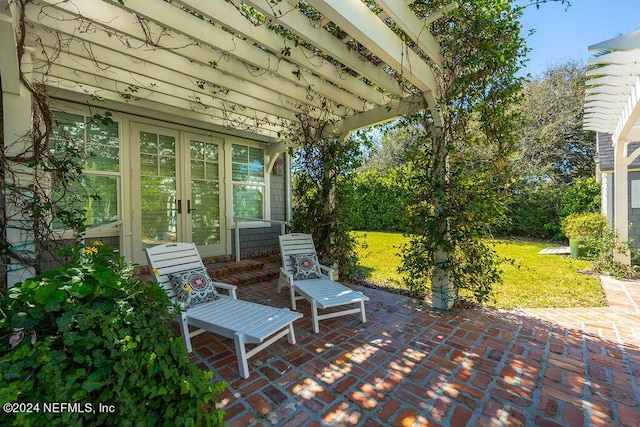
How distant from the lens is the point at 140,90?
3971mm

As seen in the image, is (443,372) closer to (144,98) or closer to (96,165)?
(144,98)

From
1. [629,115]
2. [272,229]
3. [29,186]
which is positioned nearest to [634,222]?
Result: [629,115]

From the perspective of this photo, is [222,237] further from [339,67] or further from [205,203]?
[339,67]

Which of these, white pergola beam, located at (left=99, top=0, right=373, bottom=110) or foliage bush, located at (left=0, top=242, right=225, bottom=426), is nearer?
foliage bush, located at (left=0, top=242, right=225, bottom=426)

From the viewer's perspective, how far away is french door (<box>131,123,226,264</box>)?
192 inches

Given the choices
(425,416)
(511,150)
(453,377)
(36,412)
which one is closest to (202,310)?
(36,412)

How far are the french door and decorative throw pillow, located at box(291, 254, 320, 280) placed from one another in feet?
7.72

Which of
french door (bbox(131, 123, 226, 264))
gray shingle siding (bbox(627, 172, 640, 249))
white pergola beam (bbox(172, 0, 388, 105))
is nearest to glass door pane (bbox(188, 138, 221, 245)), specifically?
french door (bbox(131, 123, 226, 264))

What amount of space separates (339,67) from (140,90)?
279cm

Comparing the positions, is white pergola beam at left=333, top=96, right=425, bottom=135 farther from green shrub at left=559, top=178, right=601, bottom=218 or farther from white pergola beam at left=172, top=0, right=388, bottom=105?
green shrub at left=559, top=178, right=601, bottom=218

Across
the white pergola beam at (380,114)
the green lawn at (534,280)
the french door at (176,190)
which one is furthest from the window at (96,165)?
the green lawn at (534,280)

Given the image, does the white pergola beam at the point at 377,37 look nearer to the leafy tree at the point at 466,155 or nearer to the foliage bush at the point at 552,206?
the leafy tree at the point at 466,155

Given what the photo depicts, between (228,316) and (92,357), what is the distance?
4.93 ft

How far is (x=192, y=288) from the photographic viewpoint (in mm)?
3094
